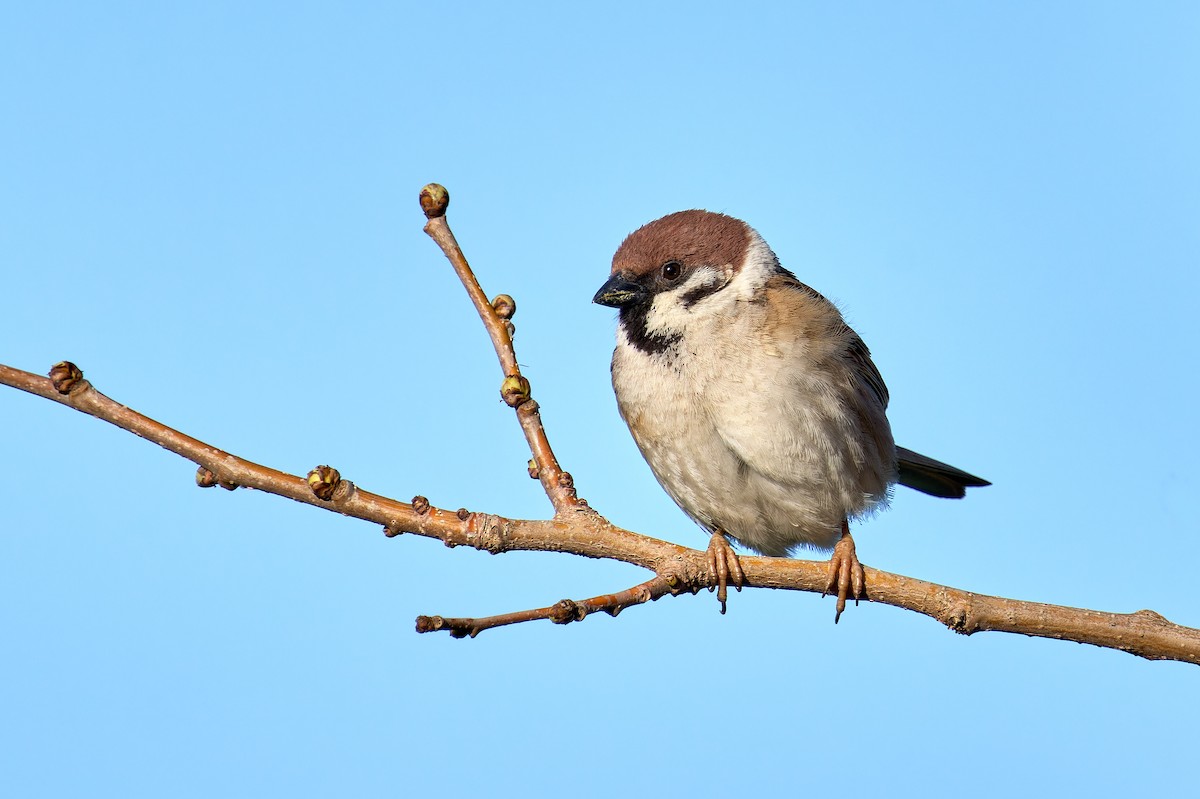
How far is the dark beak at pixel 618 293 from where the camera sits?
3.47 m

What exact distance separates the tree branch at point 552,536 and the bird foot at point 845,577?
0.07 metres

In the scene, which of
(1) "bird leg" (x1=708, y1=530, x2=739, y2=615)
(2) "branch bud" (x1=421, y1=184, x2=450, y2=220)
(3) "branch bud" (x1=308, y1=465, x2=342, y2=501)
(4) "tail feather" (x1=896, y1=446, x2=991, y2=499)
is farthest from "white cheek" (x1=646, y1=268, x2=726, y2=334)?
(3) "branch bud" (x1=308, y1=465, x2=342, y2=501)

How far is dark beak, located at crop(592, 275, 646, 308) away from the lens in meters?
3.47

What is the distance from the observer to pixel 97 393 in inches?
84.4

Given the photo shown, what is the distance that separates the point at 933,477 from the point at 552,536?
2294mm

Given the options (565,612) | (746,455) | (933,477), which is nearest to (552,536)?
(565,612)

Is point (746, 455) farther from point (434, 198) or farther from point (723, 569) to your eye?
point (434, 198)

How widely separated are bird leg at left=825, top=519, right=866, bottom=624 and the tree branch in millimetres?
69

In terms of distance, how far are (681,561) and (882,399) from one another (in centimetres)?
169

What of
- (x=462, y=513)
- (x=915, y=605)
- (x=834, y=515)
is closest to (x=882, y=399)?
(x=834, y=515)

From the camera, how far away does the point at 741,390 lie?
3201mm

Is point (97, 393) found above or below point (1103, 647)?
above

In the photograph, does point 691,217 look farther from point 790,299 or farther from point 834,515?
point 834,515

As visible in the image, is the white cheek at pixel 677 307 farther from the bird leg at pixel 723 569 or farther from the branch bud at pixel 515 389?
the branch bud at pixel 515 389
